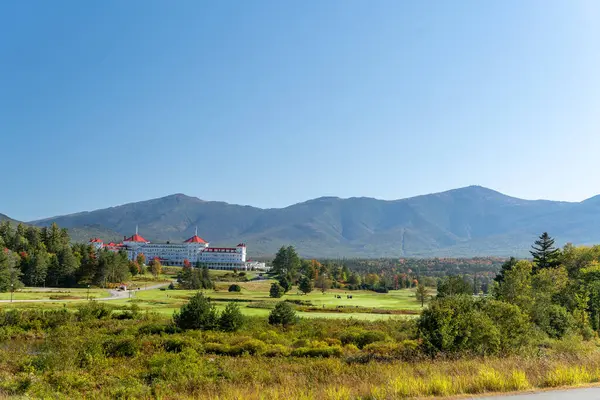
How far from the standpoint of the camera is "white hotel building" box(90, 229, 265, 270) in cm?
17275

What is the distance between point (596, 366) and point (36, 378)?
60.6 feet

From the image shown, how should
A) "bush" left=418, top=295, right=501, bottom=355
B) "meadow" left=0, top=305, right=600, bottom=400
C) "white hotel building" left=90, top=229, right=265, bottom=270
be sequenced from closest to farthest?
"meadow" left=0, top=305, right=600, bottom=400
"bush" left=418, top=295, right=501, bottom=355
"white hotel building" left=90, top=229, right=265, bottom=270

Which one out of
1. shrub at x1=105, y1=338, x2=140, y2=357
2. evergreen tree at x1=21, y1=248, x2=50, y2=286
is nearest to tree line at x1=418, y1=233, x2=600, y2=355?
shrub at x1=105, y1=338, x2=140, y2=357

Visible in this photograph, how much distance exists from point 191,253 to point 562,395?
584ft

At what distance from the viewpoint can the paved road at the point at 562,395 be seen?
31.7 ft

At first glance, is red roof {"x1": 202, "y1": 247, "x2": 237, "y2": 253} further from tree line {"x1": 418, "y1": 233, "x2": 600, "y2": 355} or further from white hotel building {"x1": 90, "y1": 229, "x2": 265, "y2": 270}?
tree line {"x1": 418, "y1": 233, "x2": 600, "y2": 355}

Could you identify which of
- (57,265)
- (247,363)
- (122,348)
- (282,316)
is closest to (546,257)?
(282,316)

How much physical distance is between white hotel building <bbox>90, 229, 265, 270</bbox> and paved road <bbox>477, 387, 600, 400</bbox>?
163m

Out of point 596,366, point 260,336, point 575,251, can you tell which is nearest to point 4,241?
point 260,336

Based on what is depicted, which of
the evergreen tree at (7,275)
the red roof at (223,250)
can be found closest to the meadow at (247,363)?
the evergreen tree at (7,275)

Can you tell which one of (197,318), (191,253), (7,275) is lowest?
(197,318)

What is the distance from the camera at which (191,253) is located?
180875 millimetres

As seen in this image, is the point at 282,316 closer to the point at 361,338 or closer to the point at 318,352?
the point at 361,338

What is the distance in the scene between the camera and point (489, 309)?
21219 millimetres
